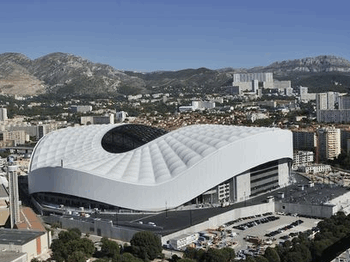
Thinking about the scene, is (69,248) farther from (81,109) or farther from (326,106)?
(81,109)

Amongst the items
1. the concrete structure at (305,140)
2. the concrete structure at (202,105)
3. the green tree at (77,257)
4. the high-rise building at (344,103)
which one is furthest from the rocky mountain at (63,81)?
the green tree at (77,257)

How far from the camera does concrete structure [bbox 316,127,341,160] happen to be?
5881 centimetres

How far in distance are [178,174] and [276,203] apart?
22.6 ft

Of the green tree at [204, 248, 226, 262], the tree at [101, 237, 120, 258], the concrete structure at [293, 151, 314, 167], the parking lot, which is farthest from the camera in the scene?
the concrete structure at [293, 151, 314, 167]

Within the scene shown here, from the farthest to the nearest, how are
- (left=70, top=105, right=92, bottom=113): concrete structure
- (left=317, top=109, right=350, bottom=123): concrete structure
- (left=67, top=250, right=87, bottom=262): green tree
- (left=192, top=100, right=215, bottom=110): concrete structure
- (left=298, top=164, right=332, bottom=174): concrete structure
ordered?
(left=192, top=100, right=215, bottom=110): concrete structure
(left=70, top=105, right=92, bottom=113): concrete structure
(left=317, top=109, right=350, bottom=123): concrete structure
(left=298, top=164, right=332, bottom=174): concrete structure
(left=67, top=250, right=87, bottom=262): green tree

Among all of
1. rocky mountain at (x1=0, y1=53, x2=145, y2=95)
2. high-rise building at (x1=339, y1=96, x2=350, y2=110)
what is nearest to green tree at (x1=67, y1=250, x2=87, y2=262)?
high-rise building at (x1=339, y1=96, x2=350, y2=110)

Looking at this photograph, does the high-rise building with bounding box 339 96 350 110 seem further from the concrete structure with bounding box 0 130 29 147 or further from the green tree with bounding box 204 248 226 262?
the green tree with bounding box 204 248 226 262

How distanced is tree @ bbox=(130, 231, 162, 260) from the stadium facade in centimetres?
628

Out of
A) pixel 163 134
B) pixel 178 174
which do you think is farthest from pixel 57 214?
pixel 163 134

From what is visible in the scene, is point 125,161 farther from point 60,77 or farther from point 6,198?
point 60,77

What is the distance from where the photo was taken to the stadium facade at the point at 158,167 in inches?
1271

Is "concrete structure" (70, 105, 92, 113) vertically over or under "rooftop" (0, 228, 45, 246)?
over

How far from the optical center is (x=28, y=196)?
39750 mm

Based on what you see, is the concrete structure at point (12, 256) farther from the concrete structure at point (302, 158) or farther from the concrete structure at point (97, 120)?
the concrete structure at point (97, 120)
